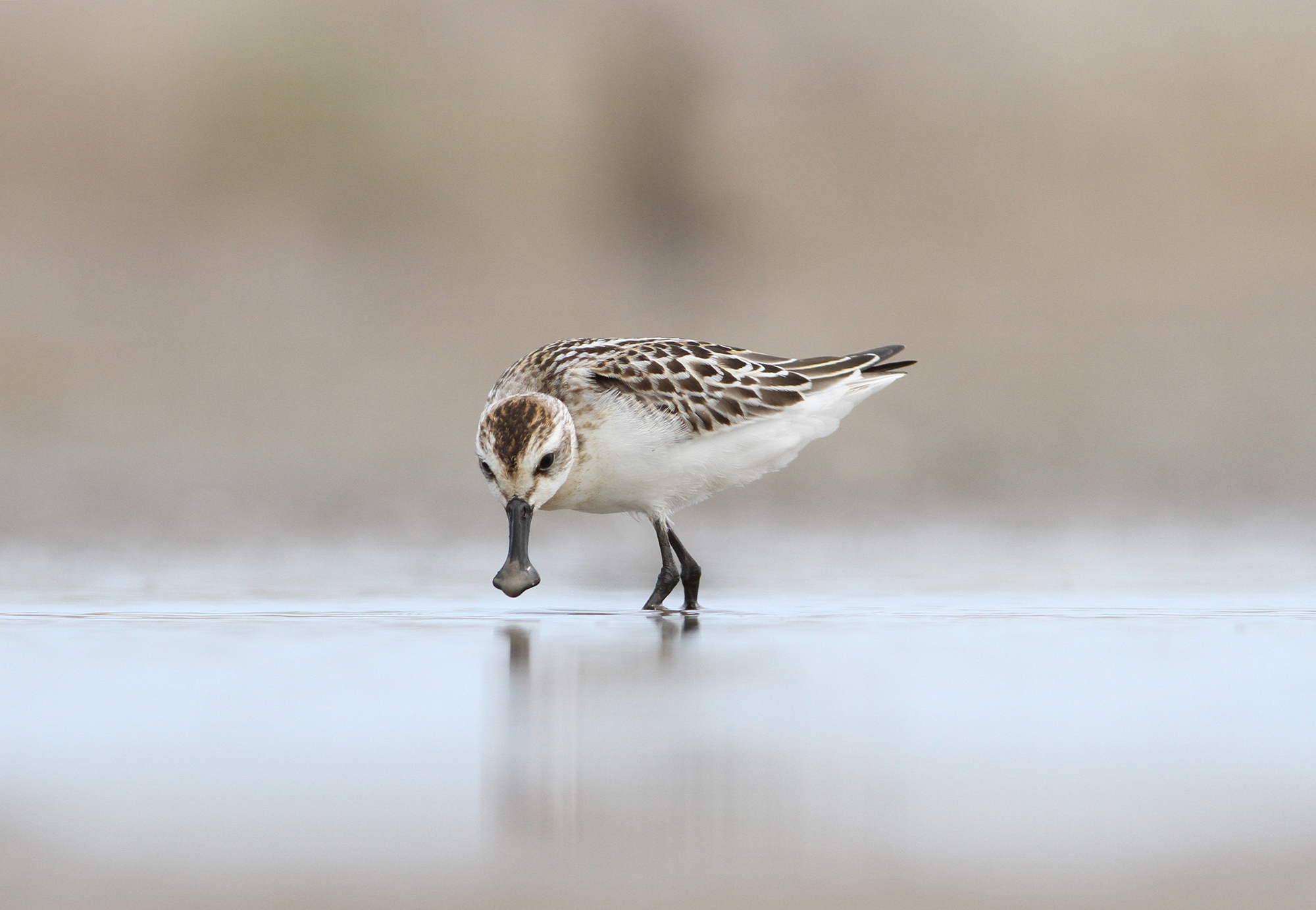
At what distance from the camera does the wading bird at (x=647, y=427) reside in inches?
219

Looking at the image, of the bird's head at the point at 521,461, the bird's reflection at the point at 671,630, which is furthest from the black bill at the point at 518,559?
the bird's reflection at the point at 671,630

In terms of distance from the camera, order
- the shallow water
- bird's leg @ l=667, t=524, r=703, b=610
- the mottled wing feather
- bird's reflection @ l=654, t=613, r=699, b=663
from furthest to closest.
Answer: bird's leg @ l=667, t=524, r=703, b=610, the mottled wing feather, bird's reflection @ l=654, t=613, r=699, b=663, the shallow water

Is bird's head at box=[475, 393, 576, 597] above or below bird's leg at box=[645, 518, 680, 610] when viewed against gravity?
above

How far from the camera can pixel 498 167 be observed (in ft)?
40.1

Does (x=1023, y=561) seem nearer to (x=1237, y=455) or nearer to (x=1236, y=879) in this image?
(x=1237, y=455)

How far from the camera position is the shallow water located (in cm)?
247

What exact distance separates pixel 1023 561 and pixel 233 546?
3413 millimetres

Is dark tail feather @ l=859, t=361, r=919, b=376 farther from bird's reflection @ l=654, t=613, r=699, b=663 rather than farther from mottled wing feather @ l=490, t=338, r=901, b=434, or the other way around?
bird's reflection @ l=654, t=613, r=699, b=663

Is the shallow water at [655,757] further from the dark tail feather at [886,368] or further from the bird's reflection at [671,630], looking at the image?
the dark tail feather at [886,368]

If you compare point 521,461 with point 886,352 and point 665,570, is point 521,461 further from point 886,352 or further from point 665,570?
point 886,352

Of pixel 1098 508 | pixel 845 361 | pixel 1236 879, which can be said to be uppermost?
pixel 845 361

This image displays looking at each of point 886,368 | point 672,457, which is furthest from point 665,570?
point 886,368

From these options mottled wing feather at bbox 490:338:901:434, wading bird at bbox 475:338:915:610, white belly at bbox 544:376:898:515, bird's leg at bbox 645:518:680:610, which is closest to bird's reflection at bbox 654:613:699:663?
bird's leg at bbox 645:518:680:610

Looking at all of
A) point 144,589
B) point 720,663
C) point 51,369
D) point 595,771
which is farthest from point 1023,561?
point 51,369
